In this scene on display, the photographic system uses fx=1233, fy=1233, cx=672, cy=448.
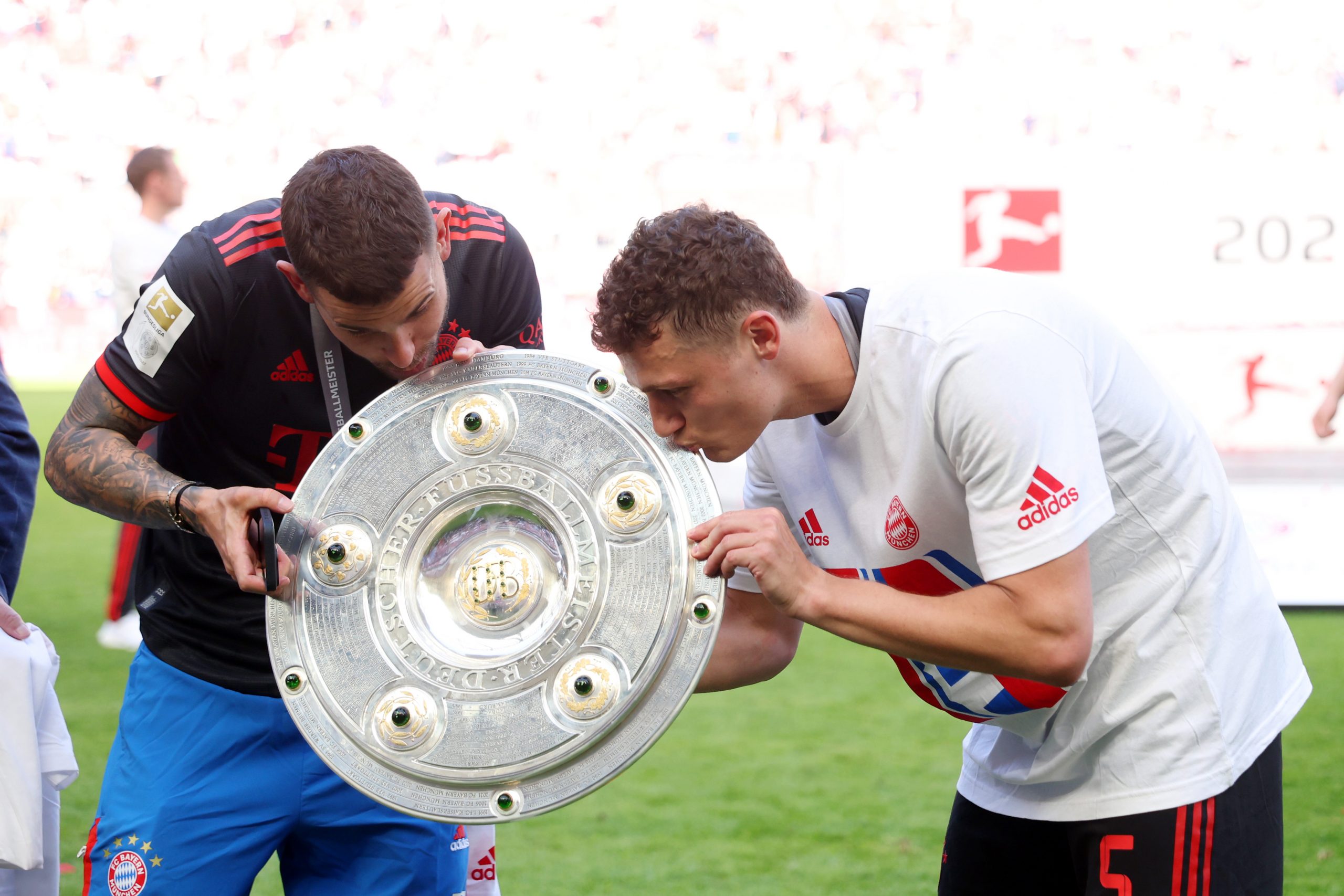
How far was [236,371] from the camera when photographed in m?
2.08

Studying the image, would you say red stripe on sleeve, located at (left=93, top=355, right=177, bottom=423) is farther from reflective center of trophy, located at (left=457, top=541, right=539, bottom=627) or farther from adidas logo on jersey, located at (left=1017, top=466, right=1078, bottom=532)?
adidas logo on jersey, located at (left=1017, top=466, right=1078, bottom=532)

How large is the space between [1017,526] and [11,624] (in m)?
1.83

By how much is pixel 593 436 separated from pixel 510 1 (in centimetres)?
1194

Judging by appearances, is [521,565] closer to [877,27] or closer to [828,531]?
[828,531]

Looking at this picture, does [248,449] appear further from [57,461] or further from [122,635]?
[122,635]

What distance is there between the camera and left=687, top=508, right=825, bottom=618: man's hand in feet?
5.31

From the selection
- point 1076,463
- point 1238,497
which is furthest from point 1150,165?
point 1076,463

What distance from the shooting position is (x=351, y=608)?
1812mm

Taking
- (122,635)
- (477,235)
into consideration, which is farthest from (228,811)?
(122,635)

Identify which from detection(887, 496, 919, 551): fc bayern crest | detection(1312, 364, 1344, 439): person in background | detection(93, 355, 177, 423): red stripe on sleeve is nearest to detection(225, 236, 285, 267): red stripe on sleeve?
detection(93, 355, 177, 423): red stripe on sleeve

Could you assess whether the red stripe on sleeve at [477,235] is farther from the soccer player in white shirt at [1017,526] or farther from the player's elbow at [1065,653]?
the player's elbow at [1065,653]

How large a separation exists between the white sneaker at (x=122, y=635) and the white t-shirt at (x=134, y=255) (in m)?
1.56

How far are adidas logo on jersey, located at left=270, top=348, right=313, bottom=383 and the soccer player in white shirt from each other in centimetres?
62

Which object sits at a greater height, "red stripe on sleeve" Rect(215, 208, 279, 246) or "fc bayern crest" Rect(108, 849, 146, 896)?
"red stripe on sleeve" Rect(215, 208, 279, 246)
